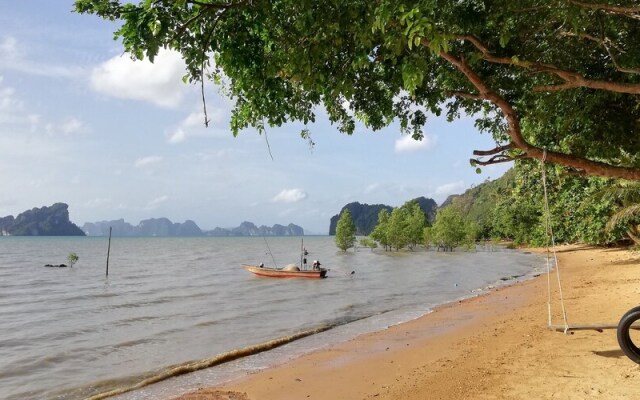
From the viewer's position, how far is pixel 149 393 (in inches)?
398

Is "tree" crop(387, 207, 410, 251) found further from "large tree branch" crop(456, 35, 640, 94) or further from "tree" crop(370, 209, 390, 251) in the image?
A: "large tree branch" crop(456, 35, 640, 94)

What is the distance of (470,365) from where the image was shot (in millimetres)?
9094

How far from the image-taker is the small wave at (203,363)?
10.6 meters

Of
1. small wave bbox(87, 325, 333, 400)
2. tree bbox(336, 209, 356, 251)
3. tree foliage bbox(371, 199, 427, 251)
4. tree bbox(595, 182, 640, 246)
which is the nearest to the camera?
small wave bbox(87, 325, 333, 400)

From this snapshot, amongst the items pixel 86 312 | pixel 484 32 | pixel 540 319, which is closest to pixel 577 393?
pixel 484 32

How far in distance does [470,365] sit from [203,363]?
7049 millimetres

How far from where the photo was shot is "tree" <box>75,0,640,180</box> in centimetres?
463

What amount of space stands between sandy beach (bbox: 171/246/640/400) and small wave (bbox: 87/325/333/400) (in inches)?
80.1

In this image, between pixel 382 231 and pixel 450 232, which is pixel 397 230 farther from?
pixel 450 232

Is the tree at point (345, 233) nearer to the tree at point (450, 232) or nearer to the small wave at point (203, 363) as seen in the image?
the tree at point (450, 232)

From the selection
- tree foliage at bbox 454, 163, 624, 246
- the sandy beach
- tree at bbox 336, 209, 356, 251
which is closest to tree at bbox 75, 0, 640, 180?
tree foliage at bbox 454, 163, 624, 246

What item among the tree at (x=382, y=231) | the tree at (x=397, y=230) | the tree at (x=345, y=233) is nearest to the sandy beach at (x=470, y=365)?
the tree at (x=345, y=233)

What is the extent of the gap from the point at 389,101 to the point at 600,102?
4.20 metres

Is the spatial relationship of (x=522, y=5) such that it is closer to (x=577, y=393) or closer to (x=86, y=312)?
(x=577, y=393)
